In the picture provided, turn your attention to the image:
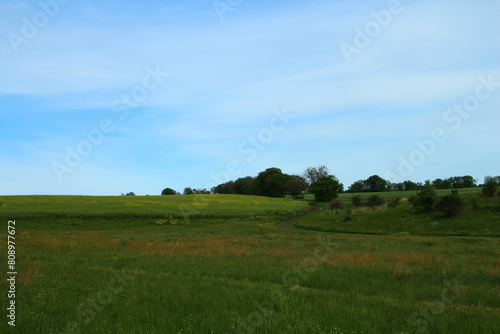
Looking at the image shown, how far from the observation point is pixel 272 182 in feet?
481

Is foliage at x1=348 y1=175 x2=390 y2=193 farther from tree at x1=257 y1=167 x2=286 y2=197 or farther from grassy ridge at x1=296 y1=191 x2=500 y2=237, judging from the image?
grassy ridge at x1=296 y1=191 x2=500 y2=237

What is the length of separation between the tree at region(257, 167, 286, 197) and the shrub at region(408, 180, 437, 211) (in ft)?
308

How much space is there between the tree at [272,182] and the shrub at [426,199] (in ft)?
308

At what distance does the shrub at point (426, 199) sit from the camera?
49656mm

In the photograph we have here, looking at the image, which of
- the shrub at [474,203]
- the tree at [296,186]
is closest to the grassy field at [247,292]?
the shrub at [474,203]

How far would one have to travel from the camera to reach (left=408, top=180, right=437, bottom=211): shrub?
163 ft

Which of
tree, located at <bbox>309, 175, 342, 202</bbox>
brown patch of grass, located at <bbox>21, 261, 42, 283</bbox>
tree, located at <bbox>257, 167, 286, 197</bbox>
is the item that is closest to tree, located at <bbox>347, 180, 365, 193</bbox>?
tree, located at <bbox>257, 167, 286, 197</bbox>

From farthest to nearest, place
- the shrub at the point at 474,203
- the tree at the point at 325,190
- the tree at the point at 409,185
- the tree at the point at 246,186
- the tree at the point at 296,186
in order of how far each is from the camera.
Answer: the tree at the point at 246,186
the tree at the point at 409,185
the tree at the point at 296,186
the tree at the point at 325,190
the shrub at the point at 474,203

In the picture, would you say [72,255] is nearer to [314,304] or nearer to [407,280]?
[314,304]

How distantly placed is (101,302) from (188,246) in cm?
1432

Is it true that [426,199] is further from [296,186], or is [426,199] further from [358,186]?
[358,186]

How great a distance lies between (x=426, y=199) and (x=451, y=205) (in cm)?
493

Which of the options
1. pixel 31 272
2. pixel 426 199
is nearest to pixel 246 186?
pixel 426 199

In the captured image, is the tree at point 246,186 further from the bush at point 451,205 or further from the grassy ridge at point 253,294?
the grassy ridge at point 253,294
